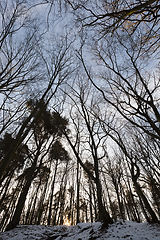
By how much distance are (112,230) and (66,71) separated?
8134 millimetres

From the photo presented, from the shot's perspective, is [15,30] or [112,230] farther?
[112,230]

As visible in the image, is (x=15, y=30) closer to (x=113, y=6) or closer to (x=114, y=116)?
(x=113, y=6)

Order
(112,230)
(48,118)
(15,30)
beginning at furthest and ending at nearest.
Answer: (48,118) < (112,230) < (15,30)

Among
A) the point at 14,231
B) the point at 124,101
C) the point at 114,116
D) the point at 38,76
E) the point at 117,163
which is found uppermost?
the point at 117,163

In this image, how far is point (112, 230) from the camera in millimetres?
4961

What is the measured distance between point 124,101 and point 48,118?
718 cm

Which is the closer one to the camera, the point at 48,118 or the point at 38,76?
the point at 38,76

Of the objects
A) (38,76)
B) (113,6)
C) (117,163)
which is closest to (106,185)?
(117,163)

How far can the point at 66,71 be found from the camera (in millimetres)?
6500

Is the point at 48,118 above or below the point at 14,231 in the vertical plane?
above

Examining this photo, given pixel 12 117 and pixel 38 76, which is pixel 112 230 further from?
pixel 38 76

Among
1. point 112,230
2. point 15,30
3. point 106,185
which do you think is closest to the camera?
point 15,30

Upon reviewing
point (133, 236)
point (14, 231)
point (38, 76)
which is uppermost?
point (38, 76)

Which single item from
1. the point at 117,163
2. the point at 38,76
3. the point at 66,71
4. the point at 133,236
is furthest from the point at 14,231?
the point at 117,163
